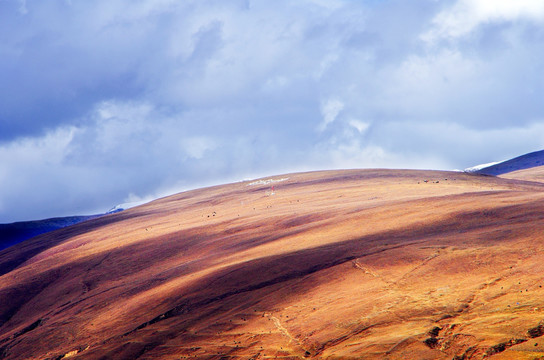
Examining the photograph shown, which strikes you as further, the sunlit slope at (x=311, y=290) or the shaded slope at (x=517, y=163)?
the shaded slope at (x=517, y=163)

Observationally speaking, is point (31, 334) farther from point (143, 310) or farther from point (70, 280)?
point (70, 280)

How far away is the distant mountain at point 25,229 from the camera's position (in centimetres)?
13050

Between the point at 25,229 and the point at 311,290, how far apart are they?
429 feet

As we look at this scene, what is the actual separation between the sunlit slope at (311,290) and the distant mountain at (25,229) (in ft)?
301

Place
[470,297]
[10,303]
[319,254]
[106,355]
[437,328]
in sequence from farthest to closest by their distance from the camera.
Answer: [10,303] → [319,254] → [106,355] → [470,297] → [437,328]

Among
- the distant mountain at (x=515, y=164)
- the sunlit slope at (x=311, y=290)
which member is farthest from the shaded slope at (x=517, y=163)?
the sunlit slope at (x=311, y=290)

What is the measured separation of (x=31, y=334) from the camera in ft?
100

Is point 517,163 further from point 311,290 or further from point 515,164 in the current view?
point 311,290

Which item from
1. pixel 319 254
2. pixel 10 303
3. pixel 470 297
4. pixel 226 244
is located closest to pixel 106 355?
pixel 319 254

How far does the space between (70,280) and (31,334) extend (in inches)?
428

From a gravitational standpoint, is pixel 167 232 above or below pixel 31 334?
above

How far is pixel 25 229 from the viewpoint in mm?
138750

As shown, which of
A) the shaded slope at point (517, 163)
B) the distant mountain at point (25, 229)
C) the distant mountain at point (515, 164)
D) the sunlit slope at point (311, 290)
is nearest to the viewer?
the sunlit slope at point (311, 290)

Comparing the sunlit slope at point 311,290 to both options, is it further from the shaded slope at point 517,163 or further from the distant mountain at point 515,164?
the shaded slope at point 517,163
